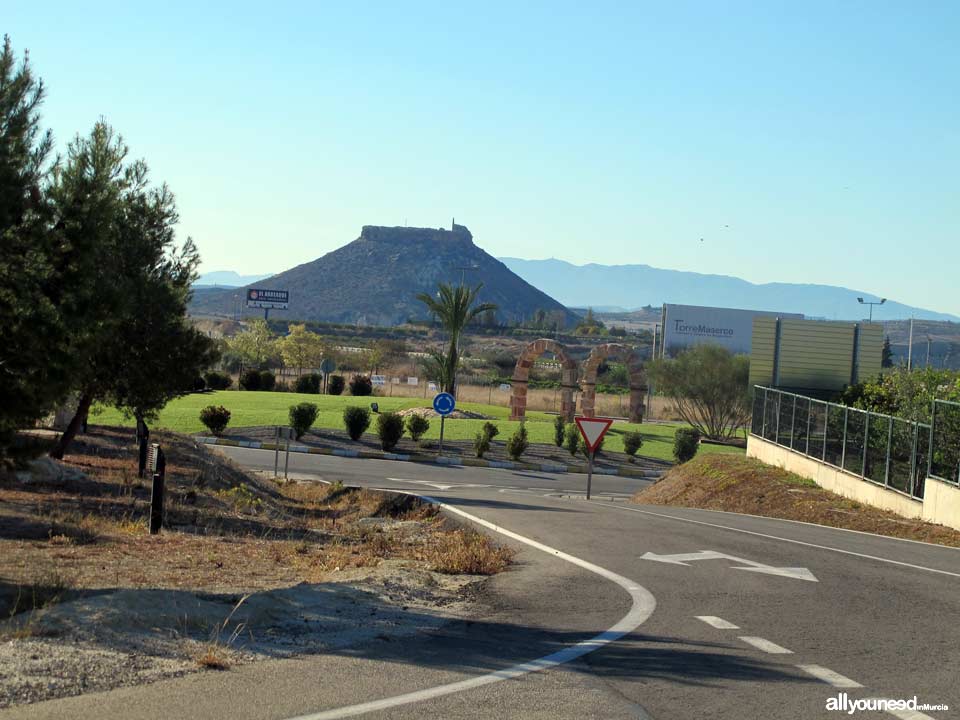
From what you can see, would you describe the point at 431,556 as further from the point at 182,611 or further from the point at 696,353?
the point at 696,353

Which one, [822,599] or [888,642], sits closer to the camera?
[888,642]

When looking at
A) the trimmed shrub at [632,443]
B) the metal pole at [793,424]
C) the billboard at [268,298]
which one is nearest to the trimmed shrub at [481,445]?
the trimmed shrub at [632,443]

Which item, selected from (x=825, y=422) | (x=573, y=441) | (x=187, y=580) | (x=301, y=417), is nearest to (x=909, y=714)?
(x=187, y=580)

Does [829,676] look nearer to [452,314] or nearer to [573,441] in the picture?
[573,441]

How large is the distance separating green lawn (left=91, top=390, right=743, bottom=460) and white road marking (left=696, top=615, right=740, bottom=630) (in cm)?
3364

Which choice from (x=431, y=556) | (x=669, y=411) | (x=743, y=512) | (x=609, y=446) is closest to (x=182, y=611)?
(x=431, y=556)

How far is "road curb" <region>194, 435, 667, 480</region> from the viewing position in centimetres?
3844

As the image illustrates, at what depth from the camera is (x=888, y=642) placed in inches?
307

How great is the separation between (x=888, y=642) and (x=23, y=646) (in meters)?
5.86

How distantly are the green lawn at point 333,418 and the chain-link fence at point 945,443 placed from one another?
25.0m

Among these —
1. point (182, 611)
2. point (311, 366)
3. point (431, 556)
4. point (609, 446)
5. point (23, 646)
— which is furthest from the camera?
point (311, 366)

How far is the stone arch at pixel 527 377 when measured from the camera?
52.6 meters

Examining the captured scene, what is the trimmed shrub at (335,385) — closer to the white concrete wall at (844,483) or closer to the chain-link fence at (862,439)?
the white concrete wall at (844,483)

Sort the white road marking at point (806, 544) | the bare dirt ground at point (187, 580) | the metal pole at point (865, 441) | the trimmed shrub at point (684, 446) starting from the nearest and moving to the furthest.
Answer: the bare dirt ground at point (187, 580)
the white road marking at point (806, 544)
the metal pole at point (865, 441)
the trimmed shrub at point (684, 446)
